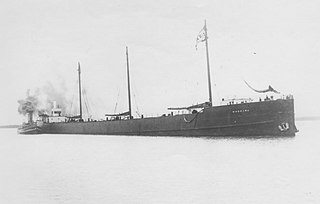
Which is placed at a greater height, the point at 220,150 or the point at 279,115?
the point at 279,115

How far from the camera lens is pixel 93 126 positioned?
99.3ft

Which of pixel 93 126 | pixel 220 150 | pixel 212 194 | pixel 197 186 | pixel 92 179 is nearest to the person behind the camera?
pixel 212 194

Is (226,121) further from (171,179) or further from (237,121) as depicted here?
(171,179)

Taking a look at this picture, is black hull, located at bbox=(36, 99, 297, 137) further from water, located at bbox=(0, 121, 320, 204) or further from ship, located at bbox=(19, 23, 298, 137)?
water, located at bbox=(0, 121, 320, 204)

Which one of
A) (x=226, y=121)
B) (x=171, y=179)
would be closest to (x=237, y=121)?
(x=226, y=121)

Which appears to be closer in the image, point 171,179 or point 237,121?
point 171,179

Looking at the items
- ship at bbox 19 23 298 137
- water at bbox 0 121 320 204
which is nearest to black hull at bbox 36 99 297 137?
ship at bbox 19 23 298 137

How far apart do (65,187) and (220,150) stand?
6.27 m

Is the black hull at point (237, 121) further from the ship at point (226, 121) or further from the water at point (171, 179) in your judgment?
the water at point (171, 179)

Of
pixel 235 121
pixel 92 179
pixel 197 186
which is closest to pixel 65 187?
pixel 92 179

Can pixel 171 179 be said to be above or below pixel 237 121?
below

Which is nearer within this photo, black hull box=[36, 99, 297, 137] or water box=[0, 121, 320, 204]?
water box=[0, 121, 320, 204]

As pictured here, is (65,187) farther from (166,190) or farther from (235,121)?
(235,121)

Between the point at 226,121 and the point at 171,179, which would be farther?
the point at 226,121
